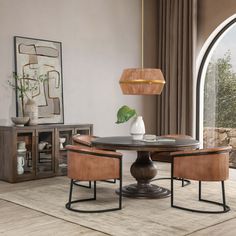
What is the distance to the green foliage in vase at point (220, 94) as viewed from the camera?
22.5 feet

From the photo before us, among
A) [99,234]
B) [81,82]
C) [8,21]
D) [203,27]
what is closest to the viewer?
[99,234]

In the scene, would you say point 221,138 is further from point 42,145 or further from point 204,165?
point 204,165

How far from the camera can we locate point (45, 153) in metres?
5.75

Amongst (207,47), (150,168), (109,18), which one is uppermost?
(109,18)

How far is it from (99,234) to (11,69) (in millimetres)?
3163

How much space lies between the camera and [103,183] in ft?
17.6

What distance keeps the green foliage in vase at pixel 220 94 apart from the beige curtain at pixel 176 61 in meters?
0.36

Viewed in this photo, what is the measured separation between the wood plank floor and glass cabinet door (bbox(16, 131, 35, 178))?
4.82 feet

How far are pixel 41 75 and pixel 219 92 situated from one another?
2903 mm

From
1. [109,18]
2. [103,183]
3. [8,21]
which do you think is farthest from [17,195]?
[109,18]

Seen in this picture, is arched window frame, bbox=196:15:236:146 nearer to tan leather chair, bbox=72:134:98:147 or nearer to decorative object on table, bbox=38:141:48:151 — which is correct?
tan leather chair, bbox=72:134:98:147

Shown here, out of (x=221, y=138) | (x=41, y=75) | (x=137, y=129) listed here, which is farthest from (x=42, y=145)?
(x=221, y=138)

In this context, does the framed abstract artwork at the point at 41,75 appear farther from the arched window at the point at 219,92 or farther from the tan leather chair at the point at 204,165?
the tan leather chair at the point at 204,165

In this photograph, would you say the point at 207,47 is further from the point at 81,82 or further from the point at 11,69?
the point at 11,69
